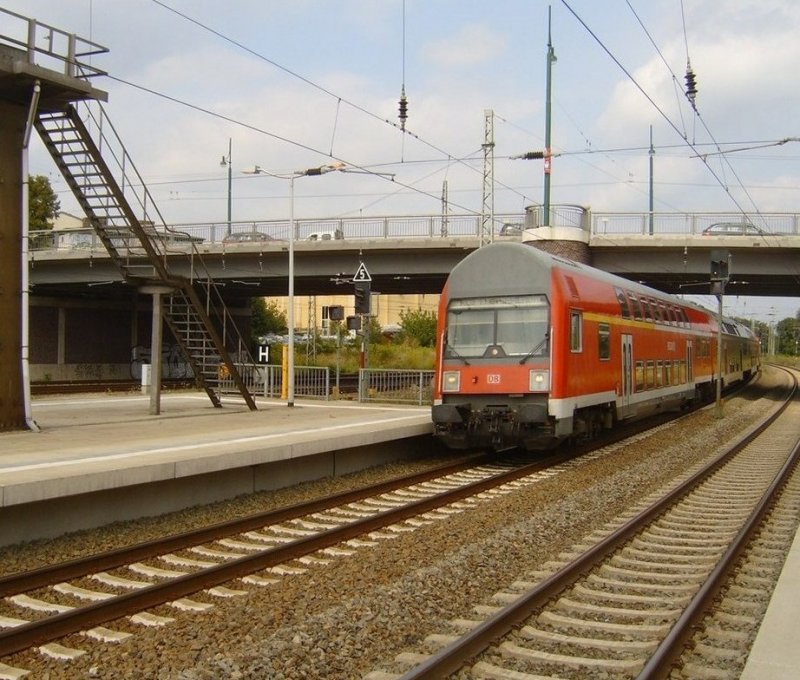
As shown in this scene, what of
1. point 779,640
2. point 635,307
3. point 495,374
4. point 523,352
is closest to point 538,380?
point 523,352

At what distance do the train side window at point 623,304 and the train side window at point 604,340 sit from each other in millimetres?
1191

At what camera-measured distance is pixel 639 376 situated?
1808 centimetres

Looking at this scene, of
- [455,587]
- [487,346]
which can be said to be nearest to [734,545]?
[455,587]

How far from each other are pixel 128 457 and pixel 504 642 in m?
6.28

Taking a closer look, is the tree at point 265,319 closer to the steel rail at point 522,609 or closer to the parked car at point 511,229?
the parked car at point 511,229

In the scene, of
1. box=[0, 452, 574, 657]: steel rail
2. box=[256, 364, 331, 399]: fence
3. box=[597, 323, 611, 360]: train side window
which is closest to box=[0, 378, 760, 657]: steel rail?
box=[0, 452, 574, 657]: steel rail

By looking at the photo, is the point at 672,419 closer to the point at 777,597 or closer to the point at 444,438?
the point at 444,438

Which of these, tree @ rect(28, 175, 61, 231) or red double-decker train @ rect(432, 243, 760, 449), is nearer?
red double-decker train @ rect(432, 243, 760, 449)

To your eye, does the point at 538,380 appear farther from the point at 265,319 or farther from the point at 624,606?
the point at 265,319

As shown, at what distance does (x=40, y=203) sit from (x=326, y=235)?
28.5 meters

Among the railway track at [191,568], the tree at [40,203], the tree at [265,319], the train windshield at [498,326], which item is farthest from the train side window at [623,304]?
the tree at [265,319]

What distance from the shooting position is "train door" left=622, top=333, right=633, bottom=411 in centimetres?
1686

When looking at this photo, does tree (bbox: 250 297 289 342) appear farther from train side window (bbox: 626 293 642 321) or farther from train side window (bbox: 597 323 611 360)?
train side window (bbox: 597 323 611 360)

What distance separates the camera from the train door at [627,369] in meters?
16.9
